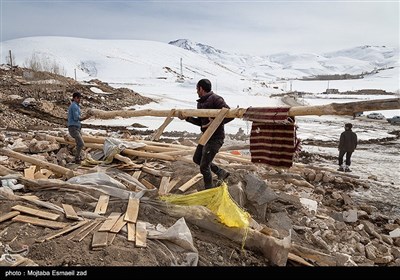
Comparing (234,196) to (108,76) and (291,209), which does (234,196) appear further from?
(108,76)

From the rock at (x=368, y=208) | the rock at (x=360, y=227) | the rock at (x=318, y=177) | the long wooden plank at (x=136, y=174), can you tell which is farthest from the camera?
the rock at (x=318, y=177)

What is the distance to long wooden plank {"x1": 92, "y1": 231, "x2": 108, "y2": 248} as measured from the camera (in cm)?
349

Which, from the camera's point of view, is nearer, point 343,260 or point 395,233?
point 343,260

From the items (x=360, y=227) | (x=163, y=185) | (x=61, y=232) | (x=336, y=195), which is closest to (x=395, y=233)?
(x=360, y=227)

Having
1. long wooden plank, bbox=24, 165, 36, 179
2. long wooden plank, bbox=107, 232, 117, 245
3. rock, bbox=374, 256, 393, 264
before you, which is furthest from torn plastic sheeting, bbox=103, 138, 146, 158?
rock, bbox=374, 256, 393, 264

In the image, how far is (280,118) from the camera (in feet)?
14.0

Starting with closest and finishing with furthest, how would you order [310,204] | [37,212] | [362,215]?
[37,212], [310,204], [362,215]

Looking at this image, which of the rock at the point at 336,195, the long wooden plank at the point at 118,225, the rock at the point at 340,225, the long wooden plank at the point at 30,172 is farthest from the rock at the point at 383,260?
the long wooden plank at the point at 30,172

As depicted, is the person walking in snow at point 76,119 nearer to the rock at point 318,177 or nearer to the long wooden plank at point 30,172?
the long wooden plank at point 30,172

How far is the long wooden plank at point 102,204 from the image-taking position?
4.38 m

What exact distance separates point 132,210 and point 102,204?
0.48 metres

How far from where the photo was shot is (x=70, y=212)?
4.21 m

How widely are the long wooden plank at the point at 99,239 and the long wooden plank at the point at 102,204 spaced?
0.67 meters

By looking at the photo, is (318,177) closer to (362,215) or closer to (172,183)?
(362,215)
